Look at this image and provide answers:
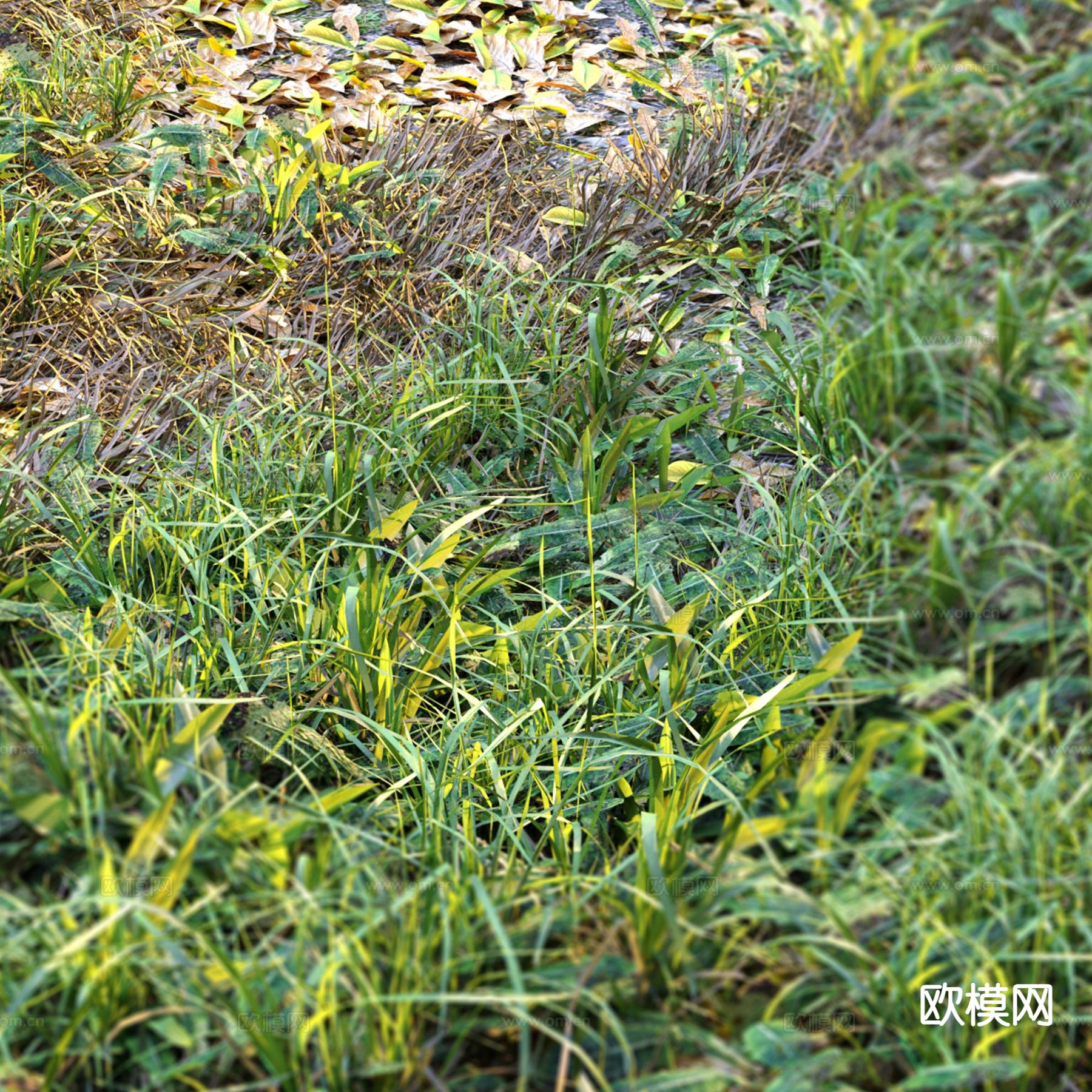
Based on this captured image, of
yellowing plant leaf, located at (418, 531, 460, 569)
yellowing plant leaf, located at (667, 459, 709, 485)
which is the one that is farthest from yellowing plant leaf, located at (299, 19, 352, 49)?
yellowing plant leaf, located at (418, 531, 460, 569)

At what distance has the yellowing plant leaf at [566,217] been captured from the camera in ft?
9.12

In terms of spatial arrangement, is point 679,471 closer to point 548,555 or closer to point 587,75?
point 548,555

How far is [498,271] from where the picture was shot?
8.86ft

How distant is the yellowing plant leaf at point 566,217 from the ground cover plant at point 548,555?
0.4 inches

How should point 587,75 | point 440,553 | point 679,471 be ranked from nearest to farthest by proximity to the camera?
point 440,553 → point 679,471 → point 587,75

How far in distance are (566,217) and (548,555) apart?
1.16 m

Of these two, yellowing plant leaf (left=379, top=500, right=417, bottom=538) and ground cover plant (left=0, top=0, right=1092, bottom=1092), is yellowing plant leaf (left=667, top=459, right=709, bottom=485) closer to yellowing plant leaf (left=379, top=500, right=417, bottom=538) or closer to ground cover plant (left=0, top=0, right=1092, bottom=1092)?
ground cover plant (left=0, top=0, right=1092, bottom=1092)

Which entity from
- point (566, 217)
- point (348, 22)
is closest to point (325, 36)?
point (348, 22)

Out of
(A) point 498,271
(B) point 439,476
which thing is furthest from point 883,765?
(A) point 498,271

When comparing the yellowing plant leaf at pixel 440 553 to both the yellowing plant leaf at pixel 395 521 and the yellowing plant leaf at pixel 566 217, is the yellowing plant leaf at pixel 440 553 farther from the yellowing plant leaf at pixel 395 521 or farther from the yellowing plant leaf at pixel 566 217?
the yellowing plant leaf at pixel 566 217

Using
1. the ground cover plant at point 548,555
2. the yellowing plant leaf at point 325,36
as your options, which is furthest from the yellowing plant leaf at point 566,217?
the yellowing plant leaf at point 325,36

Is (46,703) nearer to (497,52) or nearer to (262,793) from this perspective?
(262,793)

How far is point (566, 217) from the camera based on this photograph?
2.79 meters

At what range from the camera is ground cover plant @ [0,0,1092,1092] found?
103cm
